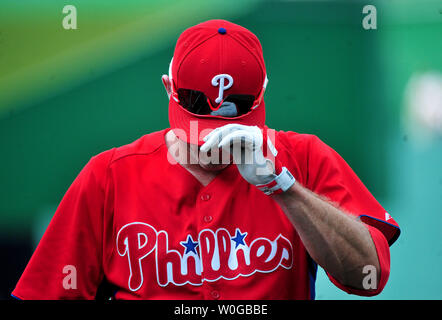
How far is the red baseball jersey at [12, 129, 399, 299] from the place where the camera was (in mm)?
1691

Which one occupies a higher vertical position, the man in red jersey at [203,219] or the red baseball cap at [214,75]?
the red baseball cap at [214,75]

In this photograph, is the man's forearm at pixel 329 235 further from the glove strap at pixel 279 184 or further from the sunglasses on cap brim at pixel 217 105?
the sunglasses on cap brim at pixel 217 105

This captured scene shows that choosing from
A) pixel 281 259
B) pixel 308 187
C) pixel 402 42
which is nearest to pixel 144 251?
pixel 281 259

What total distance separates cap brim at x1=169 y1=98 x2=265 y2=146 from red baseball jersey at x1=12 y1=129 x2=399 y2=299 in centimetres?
16

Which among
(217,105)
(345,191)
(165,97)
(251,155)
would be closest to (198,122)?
(217,105)

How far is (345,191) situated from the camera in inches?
67.9

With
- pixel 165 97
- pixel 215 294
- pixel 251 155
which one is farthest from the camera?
pixel 165 97

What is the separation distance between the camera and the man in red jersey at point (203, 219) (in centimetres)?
168

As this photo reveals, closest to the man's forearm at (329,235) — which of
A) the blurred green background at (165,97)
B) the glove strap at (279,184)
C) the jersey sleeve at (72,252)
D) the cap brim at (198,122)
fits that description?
the glove strap at (279,184)

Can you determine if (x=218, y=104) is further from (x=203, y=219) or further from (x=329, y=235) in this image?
(x=329, y=235)

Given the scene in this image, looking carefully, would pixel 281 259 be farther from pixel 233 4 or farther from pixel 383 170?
pixel 233 4

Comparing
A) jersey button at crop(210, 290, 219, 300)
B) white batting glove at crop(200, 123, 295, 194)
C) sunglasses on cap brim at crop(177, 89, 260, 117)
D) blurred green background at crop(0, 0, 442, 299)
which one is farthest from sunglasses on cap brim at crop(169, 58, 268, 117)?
blurred green background at crop(0, 0, 442, 299)

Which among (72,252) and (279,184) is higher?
(279,184)

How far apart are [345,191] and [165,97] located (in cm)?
136
